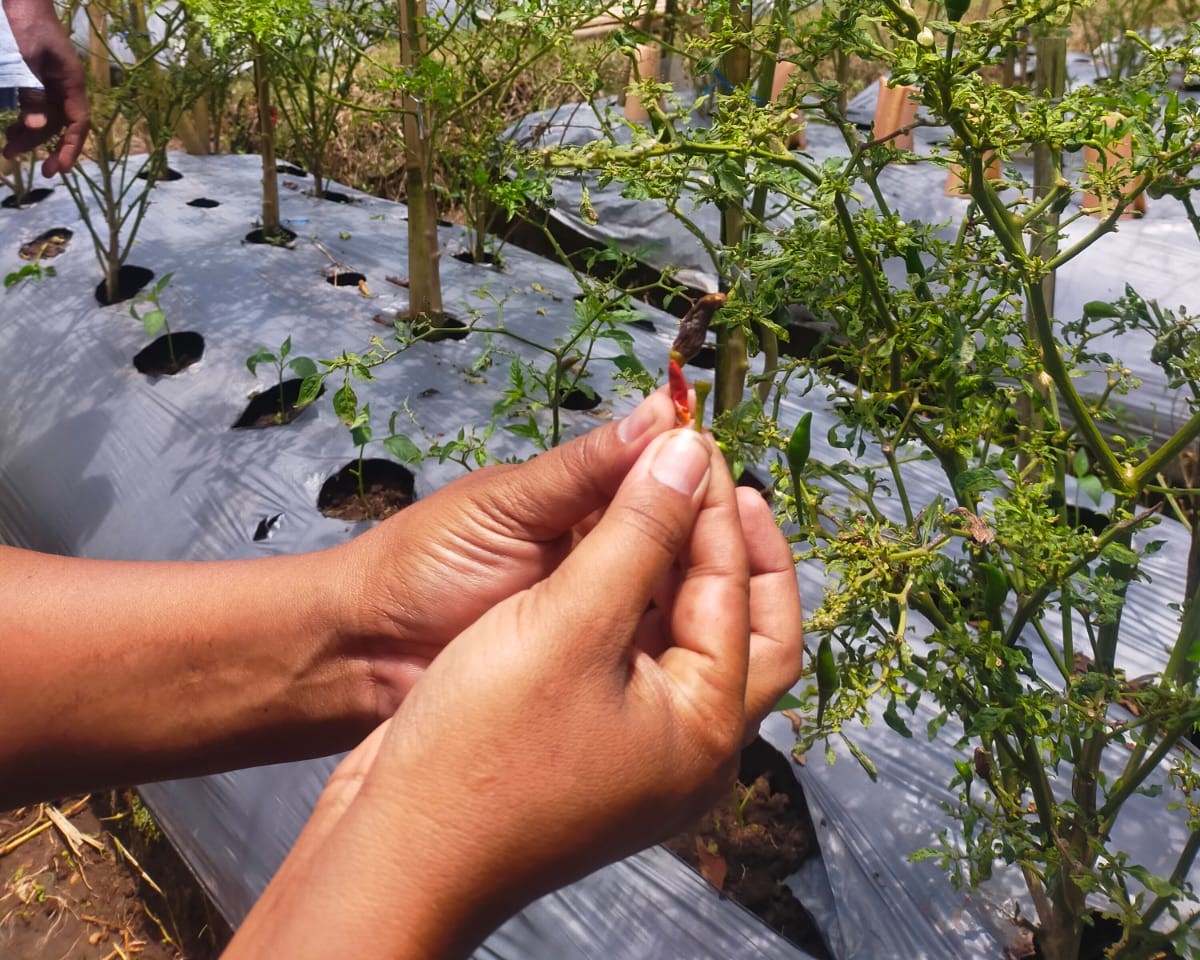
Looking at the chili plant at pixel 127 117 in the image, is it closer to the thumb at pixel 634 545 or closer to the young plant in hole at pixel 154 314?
the young plant in hole at pixel 154 314

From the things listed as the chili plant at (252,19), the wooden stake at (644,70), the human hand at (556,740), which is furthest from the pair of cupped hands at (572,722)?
the wooden stake at (644,70)

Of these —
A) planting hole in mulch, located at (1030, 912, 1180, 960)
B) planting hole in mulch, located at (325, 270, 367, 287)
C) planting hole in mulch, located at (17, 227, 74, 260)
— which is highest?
planting hole in mulch, located at (325, 270, 367, 287)

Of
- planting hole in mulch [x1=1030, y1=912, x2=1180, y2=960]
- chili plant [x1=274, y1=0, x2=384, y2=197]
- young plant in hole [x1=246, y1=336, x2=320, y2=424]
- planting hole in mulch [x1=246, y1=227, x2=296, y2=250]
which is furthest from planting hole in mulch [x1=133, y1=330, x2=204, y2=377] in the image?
planting hole in mulch [x1=1030, y1=912, x2=1180, y2=960]

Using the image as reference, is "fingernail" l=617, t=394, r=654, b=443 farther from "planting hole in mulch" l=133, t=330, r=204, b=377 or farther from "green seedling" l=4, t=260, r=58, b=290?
"green seedling" l=4, t=260, r=58, b=290

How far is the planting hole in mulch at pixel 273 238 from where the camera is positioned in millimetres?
→ 2205

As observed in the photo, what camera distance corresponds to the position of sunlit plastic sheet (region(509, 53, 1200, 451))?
80.7 inches

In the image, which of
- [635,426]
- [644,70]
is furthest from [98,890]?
[644,70]

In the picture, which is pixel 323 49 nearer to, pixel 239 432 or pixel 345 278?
pixel 345 278

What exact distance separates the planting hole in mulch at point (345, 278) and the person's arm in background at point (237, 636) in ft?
4.42

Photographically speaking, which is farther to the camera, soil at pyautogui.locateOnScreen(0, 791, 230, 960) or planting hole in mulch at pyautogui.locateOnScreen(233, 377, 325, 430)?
planting hole in mulch at pyautogui.locateOnScreen(233, 377, 325, 430)

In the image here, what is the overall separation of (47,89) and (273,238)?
0.60 metres

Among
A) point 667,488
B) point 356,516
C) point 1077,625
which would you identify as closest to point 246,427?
point 356,516

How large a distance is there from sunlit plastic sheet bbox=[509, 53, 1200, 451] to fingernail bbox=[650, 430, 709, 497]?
1.11 metres

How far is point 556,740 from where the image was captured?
52 centimetres
